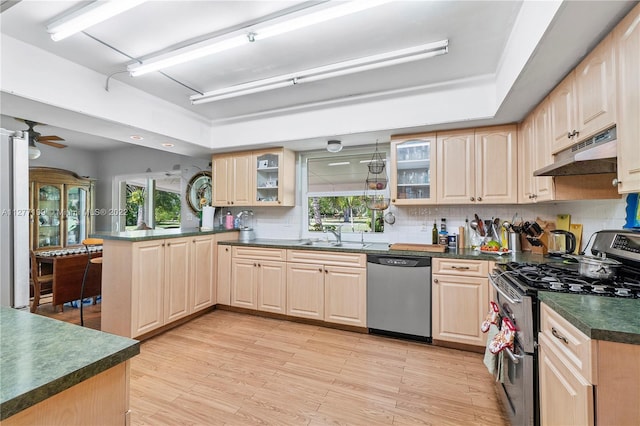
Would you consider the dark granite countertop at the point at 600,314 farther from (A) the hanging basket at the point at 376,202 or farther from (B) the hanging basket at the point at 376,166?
(B) the hanging basket at the point at 376,166

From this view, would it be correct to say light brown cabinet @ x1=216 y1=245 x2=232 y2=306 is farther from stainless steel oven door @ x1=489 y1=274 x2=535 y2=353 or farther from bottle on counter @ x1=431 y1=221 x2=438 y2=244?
stainless steel oven door @ x1=489 y1=274 x2=535 y2=353

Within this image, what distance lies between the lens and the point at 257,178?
12.5ft

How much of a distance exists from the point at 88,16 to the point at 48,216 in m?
4.88

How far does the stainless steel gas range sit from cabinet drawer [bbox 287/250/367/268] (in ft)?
4.46

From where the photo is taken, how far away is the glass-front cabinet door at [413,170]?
9.88ft

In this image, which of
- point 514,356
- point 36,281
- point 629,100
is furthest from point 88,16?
point 36,281

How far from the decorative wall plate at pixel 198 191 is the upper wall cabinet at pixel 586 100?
4.16m

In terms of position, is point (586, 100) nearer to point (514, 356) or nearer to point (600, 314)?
point (600, 314)

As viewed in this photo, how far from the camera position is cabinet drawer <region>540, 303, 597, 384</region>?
1.01 metres

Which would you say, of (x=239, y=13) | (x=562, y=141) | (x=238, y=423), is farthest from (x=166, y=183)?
(x=562, y=141)

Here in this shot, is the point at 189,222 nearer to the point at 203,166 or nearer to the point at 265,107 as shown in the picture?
the point at 203,166

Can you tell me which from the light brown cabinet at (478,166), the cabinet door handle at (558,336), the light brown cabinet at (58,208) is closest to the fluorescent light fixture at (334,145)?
the light brown cabinet at (478,166)

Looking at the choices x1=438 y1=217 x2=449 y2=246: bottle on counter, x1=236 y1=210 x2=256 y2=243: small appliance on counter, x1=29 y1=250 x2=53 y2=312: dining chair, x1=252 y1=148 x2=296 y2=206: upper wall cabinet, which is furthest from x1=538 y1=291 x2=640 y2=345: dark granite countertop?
x1=29 y1=250 x2=53 y2=312: dining chair

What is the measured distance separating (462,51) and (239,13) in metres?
1.60
